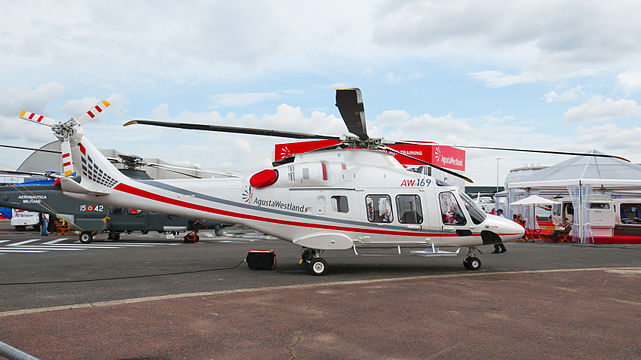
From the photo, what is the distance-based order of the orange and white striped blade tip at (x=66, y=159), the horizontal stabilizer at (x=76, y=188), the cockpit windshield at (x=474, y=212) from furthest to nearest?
the horizontal stabilizer at (x=76, y=188) → the orange and white striped blade tip at (x=66, y=159) → the cockpit windshield at (x=474, y=212)

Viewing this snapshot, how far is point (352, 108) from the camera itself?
8.70 meters

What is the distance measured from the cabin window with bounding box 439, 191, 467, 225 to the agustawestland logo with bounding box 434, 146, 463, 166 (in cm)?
2352

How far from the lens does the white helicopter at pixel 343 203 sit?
11398 millimetres

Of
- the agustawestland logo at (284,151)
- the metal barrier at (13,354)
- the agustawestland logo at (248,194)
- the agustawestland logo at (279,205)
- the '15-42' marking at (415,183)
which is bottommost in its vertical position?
the metal barrier at (13,354)

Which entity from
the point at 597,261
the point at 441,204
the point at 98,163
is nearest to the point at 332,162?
the point at 441,204

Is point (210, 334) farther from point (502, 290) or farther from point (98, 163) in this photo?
point (98, 163)

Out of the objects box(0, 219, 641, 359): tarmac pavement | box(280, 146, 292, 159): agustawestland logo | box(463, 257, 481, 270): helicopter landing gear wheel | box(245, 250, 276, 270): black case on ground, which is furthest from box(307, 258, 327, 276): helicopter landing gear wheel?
box(280, 146, 292, 159): agustawestland logo

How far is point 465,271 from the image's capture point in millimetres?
11844

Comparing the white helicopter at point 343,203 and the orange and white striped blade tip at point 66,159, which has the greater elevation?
the orange and white striped blade tip at point 66,159

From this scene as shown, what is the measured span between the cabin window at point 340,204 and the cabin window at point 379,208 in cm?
55

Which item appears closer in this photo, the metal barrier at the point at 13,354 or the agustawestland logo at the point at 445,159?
the metal barrier at the point at 13,354

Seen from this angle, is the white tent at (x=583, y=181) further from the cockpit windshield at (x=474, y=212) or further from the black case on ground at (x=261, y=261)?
the black case on ground at (x=261, y=261)

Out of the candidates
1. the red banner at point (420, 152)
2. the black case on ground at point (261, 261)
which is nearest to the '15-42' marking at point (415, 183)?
the black case on ground at point (261, 261)

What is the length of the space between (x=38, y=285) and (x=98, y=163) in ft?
13.4
